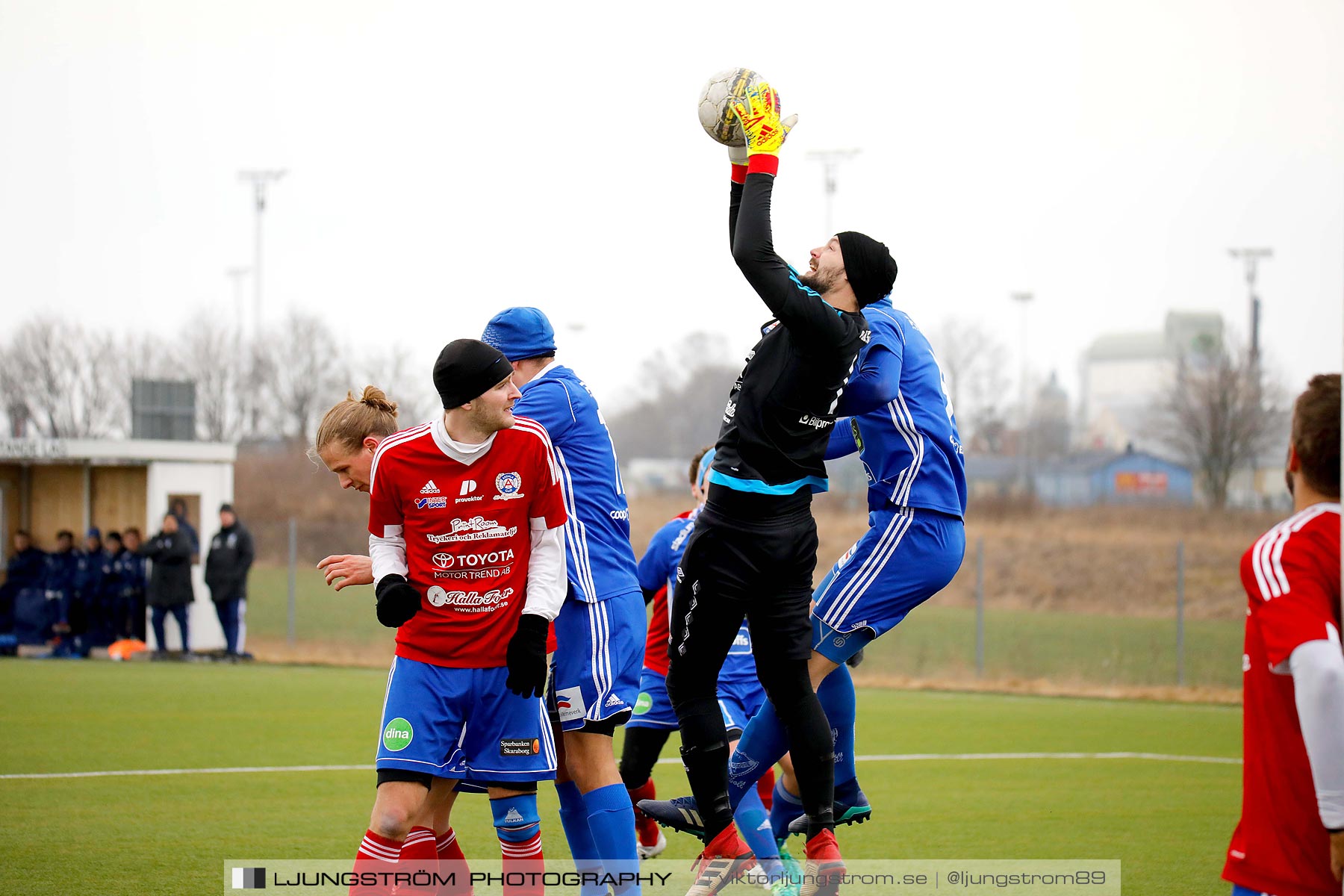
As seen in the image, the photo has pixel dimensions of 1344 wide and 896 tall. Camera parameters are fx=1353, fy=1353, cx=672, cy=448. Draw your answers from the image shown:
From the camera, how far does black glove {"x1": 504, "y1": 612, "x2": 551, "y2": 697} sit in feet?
A: 14.3

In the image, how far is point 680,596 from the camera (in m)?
5.07

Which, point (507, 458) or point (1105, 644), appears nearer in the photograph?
point (507, 458)

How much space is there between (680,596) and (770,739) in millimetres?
822

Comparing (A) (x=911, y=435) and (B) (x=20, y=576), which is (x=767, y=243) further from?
(B) (x=20, y=576)

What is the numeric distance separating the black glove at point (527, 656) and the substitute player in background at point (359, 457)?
63cm

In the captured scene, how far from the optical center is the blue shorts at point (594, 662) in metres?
5.18

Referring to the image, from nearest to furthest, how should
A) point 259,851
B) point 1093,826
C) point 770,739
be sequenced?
point 770,739
point 259,851
point 1093,826

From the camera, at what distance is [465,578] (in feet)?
14.8

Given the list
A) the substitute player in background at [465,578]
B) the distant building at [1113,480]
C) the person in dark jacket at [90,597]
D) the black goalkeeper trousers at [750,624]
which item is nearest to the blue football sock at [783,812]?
the black goalkeeper trousers at [750,624]

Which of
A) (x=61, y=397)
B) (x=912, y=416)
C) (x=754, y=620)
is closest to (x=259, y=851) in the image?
(x=754, y=620)

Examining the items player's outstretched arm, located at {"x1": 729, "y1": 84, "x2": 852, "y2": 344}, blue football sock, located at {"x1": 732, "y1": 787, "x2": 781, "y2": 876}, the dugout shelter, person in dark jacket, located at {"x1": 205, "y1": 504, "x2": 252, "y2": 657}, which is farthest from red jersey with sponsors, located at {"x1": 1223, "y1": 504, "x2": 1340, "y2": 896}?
the dugout shelter

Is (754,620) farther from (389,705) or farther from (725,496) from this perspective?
(389,705)

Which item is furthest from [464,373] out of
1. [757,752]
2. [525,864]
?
[757,752]

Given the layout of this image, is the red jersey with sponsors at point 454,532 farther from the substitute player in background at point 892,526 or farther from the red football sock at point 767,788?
the red football sock at point 767,788
